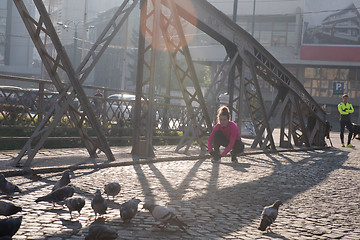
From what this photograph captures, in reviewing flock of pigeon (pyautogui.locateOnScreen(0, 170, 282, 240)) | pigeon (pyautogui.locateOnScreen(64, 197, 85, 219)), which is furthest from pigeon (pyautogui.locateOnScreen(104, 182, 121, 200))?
pigeon (pyautogui.locateOnScreen(64, 197, 85, 219))

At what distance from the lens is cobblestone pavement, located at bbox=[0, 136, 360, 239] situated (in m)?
4.87

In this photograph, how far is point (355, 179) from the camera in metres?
9.79

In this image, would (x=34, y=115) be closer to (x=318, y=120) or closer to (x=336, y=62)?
(x=318, y=120)

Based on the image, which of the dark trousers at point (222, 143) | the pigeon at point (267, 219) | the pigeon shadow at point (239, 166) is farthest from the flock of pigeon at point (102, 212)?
the dark trousers at point (222, 143)

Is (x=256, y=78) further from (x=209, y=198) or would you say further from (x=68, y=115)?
(x=209, y=198)

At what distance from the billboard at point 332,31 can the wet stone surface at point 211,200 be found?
45.4 metres

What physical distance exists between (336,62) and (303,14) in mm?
6579

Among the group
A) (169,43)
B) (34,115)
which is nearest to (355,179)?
(169,43)

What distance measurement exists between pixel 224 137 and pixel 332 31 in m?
46.0

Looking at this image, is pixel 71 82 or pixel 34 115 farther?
pixel 34 115

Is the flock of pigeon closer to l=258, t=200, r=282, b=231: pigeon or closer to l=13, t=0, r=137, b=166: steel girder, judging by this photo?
l=258, t=200, r=282, b=231: pigeon

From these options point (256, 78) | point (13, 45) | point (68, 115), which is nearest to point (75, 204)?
point (68, 115)

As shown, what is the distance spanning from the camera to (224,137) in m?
12.1

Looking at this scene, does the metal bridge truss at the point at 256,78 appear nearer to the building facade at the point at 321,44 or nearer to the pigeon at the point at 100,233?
the pigeon at the point at 100,233
